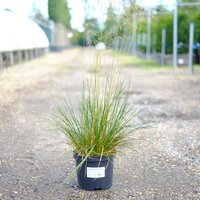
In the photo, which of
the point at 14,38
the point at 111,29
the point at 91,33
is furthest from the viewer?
the point at 14,38

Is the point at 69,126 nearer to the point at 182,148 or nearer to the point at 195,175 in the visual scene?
the point at 195,175

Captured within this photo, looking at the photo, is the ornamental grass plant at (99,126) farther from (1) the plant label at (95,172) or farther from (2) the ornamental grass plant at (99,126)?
(1) the plant label at (95,172)

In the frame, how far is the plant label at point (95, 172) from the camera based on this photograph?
10.3ft

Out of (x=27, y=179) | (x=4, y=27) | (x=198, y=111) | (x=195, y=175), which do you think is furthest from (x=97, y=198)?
(x=4, y=27)

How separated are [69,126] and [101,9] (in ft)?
2.93

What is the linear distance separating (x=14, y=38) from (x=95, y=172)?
42.2ft

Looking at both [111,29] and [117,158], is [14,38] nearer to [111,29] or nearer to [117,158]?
[117,158]

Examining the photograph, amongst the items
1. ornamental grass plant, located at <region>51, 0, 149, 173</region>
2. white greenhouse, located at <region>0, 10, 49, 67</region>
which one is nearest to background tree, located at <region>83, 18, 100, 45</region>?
ornamental grass plant, located at <region>51, 0, 149, 173</region>

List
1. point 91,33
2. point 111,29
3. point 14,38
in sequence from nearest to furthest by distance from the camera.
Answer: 1. point 91,33
2. point 111,29
3. point 14,38

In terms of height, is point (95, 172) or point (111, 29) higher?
point (111, 29)

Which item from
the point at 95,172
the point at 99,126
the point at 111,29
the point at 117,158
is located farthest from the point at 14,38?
the point at 95,172

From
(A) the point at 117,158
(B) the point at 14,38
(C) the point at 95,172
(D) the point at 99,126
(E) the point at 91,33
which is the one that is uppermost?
(E) the point at 91,33

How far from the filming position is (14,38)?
15.4 meters

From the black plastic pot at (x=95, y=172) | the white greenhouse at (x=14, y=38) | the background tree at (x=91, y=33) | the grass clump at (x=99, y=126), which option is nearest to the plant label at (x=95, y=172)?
the black plastic pot at (x=95, y=172)
